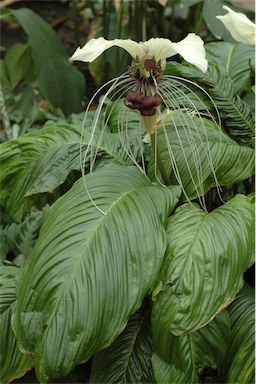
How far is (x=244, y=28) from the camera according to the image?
4.46 feet

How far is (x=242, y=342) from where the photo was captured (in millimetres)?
1413

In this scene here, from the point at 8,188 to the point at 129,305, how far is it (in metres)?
0.60

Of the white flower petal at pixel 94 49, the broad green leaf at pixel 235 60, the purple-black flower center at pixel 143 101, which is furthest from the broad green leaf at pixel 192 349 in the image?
the broad green leaf at pixel 235 60

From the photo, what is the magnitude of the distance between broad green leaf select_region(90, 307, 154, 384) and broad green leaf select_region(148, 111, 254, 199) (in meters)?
0.34

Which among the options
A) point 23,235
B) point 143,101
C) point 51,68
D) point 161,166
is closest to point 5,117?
point 23,235

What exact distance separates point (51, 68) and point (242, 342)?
57.4 inches

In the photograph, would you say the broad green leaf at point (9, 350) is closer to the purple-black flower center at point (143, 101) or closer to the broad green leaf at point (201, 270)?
the broad green leaf at point (201, 270)

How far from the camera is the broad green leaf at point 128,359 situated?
1462 mm

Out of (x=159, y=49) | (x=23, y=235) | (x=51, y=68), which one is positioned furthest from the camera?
(x=51, y=68)

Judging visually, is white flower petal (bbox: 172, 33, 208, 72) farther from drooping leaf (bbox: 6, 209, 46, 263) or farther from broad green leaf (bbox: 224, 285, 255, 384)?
drooping leaf (bbox: 6, 209, 46, 263)

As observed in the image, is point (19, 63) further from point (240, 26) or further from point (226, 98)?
point (240, 26)

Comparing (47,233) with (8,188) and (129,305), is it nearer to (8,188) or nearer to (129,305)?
(129,305)

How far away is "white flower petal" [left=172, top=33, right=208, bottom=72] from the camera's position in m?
1.18

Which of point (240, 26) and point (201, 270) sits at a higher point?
point (240, 26)
